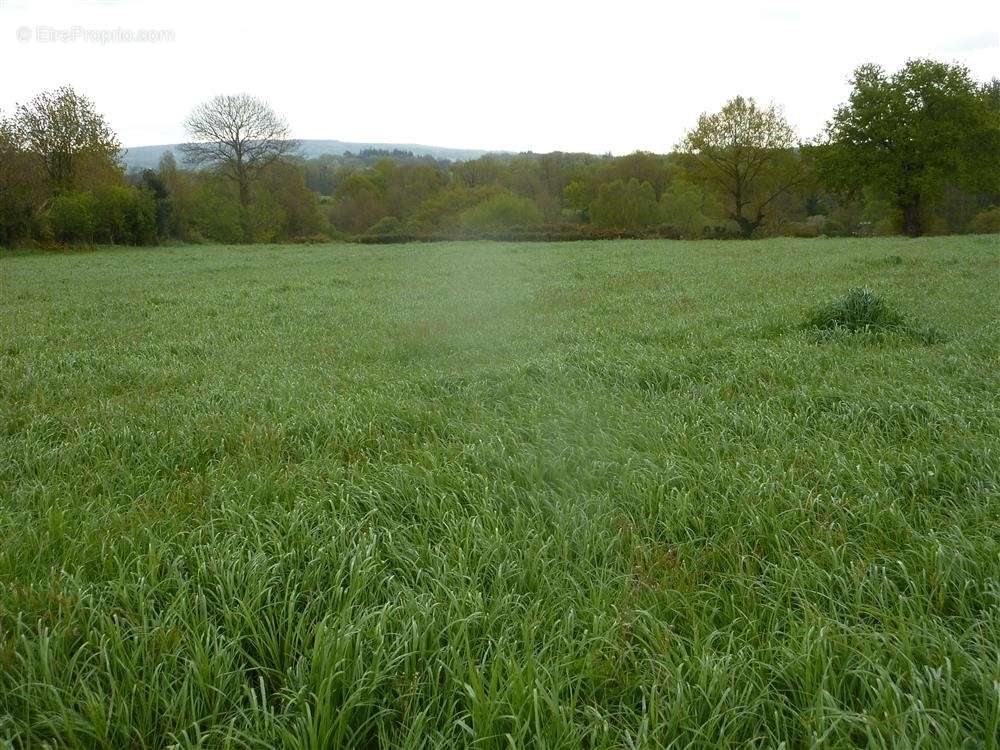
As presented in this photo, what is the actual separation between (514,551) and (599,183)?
78.7 meters

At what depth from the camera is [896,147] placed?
40.3 metres

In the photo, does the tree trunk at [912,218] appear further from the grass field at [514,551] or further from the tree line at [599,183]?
the grass field at [514,551]

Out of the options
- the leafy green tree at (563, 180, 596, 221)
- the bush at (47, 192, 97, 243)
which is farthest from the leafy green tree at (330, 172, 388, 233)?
the bush at (47, 192, 97, 243)

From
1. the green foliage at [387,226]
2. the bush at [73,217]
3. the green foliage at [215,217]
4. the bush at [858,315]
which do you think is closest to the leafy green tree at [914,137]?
the bush at [858,315]

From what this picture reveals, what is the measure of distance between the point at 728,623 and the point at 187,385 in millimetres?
6014

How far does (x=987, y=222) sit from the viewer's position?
45.6 metres

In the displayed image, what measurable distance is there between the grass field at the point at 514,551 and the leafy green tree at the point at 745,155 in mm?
49321

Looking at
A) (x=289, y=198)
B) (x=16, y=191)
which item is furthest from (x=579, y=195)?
(x=16, y=191)

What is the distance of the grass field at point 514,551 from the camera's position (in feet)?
6.50

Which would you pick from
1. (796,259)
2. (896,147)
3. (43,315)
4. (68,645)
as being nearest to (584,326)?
(68,645)

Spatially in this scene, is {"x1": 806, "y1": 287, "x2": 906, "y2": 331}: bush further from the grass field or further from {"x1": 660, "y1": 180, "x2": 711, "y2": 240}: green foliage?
{"x1": 660, "y1": 180, "x2": 711, "y2": 240}: green foliage

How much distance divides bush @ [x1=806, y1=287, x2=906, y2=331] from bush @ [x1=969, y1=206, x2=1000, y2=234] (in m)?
48.9

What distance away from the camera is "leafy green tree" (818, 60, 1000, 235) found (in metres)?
38.0

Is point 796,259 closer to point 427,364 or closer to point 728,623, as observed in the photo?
point 427,364
